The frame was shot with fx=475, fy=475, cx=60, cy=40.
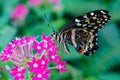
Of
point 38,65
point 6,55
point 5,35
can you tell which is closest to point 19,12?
point 5,35

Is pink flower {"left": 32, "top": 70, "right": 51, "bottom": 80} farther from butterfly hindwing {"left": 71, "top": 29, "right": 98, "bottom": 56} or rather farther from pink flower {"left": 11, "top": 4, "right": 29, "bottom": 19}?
pink flower {"left": 11, "top": 4, "right": 29, "bottom": 19}

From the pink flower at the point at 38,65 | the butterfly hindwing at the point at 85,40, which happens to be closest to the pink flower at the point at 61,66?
the pink flower at the point at 38,65

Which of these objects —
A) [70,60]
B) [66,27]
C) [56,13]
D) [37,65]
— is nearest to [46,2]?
[56,13]

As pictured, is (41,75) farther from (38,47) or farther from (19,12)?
(19,12)

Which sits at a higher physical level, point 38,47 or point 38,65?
point 38,47

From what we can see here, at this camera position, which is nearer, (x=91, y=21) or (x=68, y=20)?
(x=91, y=21)

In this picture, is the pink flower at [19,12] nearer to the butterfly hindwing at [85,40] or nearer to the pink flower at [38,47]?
the butterfly hindwing at [85,40]
